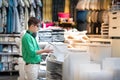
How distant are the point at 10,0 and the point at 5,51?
146 cm

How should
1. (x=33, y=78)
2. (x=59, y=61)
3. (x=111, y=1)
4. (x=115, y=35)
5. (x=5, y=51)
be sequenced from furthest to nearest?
1. (x=5, y=51)
2. (x=111, y=1)
3. (x=115, y=35)
4. (x=33, y=78)
5. (x=59, y=61)

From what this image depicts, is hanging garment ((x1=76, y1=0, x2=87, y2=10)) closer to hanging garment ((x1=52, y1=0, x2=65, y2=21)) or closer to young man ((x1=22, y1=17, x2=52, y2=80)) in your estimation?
hanging garment ((x1=52, y1=0, x2=65, y2=21))

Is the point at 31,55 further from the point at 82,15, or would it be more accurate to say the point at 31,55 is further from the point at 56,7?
the point at 56,7

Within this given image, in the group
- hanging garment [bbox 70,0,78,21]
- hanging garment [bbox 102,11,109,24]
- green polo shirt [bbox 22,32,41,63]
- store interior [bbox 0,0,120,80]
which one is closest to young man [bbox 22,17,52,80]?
green polo shirt [bbox 22,32,41,63]

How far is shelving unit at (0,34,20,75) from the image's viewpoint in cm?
827

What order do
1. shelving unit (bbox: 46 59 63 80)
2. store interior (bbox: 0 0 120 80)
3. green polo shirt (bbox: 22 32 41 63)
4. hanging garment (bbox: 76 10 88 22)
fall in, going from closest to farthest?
shelving unit (bbox: 46 59 63 80) < green polo shirt (bbox: 22 32 41 63) < store interior (bbox: 0 0 120 80) < hanging garment (bbox: 76 10 88 22)

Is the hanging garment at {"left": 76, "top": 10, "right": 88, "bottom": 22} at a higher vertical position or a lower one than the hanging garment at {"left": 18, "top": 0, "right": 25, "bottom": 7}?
lower

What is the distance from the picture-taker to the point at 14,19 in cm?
813

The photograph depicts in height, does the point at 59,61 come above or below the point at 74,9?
below

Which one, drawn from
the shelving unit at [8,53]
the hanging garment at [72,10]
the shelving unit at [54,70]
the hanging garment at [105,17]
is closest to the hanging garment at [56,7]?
the hanging garment at [72,10]

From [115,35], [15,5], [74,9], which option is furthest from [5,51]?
[115,35]

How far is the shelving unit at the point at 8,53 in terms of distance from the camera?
8273mm

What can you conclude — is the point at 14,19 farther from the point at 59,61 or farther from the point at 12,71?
the point at 59,61

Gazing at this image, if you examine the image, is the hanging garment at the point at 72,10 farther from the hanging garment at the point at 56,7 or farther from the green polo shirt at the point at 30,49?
the green polo shirt at the point at 30,49
